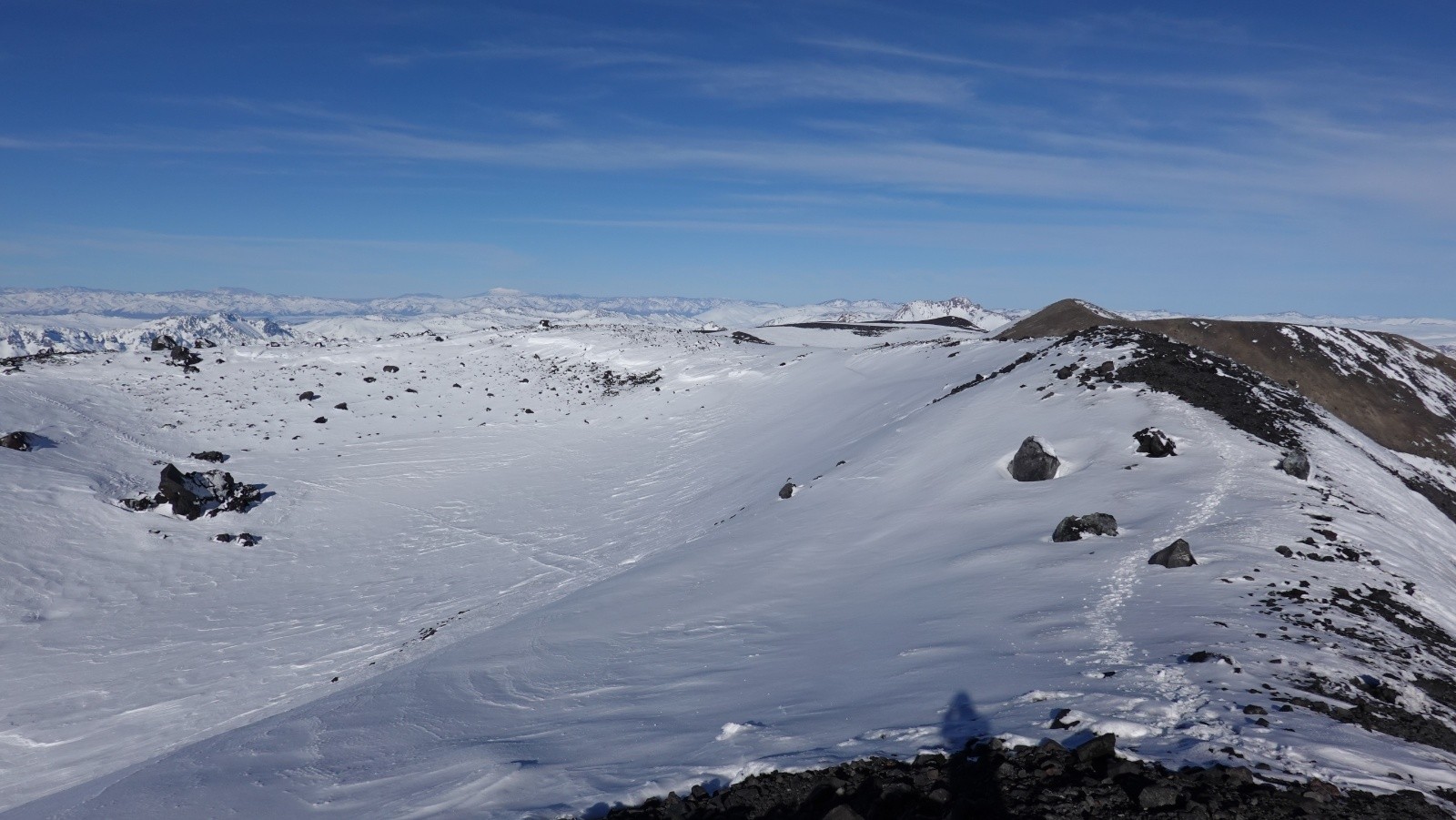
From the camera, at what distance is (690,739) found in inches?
291

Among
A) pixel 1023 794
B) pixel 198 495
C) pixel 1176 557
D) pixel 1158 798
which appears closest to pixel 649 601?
pixel 1176 557

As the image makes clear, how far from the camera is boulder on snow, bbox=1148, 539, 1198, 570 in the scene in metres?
10.1

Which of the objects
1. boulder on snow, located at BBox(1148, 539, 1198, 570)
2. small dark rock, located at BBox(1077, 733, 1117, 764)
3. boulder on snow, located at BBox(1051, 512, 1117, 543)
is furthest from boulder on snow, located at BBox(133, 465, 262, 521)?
boulder on snow, located at BBox(1148, 539, 1198, 570)

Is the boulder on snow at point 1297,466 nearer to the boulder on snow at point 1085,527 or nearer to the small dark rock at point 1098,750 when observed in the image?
the boulder on snow at point 1085,527

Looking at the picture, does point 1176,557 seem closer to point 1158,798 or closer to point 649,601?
point 1158,798

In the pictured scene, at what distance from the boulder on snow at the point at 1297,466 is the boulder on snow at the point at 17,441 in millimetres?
35394

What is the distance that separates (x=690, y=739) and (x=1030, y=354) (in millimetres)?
23299

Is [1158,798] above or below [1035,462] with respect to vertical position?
below

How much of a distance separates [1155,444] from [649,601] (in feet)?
36.4

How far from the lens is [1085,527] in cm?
1195

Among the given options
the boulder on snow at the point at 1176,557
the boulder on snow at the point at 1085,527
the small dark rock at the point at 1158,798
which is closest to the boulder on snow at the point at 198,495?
the boulder on snow at the point at 1085,527

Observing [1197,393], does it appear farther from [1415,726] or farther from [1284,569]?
[1415,726]

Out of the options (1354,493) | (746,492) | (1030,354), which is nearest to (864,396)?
(1030,354)

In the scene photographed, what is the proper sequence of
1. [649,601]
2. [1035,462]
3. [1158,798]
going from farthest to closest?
[1035,462], [649,601], [1158,798]
